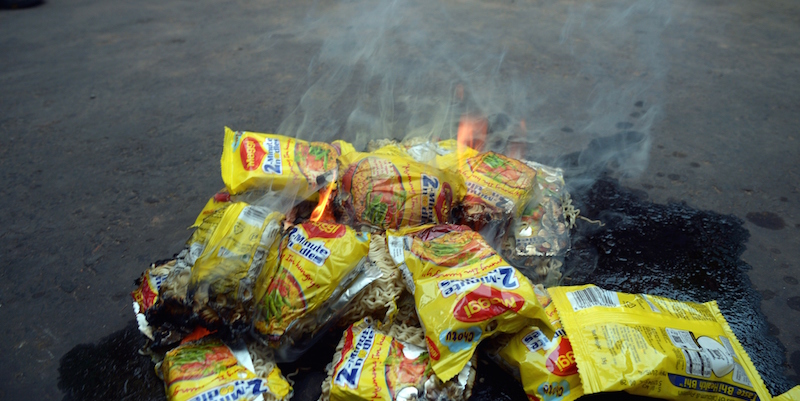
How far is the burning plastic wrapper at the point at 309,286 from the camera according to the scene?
2.05 meters

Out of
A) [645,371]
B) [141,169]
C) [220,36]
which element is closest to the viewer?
[645,371]

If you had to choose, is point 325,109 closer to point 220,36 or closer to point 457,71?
point 457,71

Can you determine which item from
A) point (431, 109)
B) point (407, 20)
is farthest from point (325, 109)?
point (407, 20)

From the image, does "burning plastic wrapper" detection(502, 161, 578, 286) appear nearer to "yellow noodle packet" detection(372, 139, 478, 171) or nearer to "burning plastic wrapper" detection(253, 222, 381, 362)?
"yellow noodle packet" detection(372, 139, 478, 171)

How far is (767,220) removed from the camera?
315 centimetres

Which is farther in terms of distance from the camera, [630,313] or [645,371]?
[630,313]

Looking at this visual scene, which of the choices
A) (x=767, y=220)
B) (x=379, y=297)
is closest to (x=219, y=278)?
(x=379, y=297)

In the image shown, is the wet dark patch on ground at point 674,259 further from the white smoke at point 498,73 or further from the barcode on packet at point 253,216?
the barcode on packet at point 253,216

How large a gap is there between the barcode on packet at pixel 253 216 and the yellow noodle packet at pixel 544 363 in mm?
1137

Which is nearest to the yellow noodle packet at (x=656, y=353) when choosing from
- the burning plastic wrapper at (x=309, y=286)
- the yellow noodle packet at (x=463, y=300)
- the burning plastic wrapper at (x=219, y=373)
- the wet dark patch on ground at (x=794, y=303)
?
the yellow noodle packet at (x=463, y=300)

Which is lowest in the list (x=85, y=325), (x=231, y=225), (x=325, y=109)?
(x=85, y=325)

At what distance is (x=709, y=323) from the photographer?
2.14 meters

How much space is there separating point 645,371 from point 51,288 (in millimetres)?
2937

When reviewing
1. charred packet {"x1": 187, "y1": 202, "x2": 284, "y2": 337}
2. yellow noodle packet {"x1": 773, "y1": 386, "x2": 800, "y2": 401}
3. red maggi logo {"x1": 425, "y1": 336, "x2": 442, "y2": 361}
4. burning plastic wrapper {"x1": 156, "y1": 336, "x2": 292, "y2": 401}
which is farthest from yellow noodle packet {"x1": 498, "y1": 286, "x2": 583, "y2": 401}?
charred packet {"x1": 187, "y1": 202, "x2": 284, "y2": 337}
